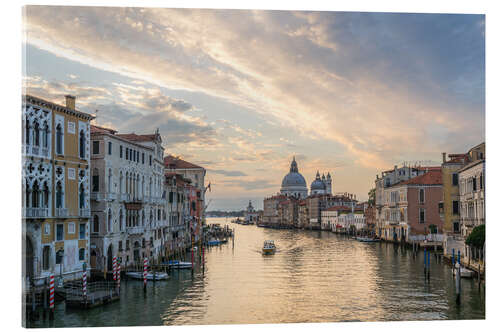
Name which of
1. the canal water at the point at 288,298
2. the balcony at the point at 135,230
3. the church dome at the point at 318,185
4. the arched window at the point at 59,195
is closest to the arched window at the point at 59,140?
the arched window at the point at 59,195

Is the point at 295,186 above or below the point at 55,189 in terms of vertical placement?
above

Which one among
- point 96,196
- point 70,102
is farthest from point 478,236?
point 96,196

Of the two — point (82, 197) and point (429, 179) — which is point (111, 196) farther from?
point (429, 179)

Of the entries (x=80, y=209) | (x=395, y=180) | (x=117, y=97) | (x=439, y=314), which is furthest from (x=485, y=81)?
(x=395, y=180)

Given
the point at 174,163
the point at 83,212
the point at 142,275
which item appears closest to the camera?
the point at 83,212

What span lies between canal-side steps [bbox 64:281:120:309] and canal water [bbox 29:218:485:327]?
0.18 m

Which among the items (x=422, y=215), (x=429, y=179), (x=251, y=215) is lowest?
(x=251, y=215)

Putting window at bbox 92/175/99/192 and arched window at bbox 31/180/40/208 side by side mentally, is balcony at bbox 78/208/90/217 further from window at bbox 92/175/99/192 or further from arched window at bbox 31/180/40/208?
window at bbox 92/175/99/192

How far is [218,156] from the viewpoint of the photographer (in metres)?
12.8

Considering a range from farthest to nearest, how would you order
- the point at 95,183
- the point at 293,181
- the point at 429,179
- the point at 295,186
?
the point at 293,181
the point at 295,186
the point at 429,179
the point at 95,183

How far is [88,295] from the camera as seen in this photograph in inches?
497

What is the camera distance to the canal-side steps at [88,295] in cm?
1237

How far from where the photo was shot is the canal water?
Result: 11883mm

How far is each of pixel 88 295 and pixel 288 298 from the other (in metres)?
4.87
